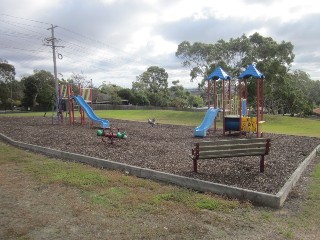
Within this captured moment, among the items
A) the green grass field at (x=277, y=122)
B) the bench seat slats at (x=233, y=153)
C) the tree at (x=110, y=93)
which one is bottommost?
the green grass field at (x=277, y=122)

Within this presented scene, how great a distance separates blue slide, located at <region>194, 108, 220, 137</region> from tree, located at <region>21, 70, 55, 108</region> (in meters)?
50.9

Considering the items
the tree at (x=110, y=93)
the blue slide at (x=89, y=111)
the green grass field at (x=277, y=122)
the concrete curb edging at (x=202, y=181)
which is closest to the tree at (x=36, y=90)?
the tree at (x=110, y=93)

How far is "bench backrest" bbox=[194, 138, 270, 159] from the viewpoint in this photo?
283 inches

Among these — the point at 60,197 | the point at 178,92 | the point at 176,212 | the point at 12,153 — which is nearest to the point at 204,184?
the point at 176,212

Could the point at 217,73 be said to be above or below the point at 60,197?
above

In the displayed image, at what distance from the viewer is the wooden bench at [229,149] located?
7.20 meters

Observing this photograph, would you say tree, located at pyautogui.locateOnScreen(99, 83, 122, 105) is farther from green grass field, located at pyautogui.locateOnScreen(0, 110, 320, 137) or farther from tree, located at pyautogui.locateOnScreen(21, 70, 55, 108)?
green grass field, located at pyautogui.locateOnScreen(0, 110, 320, 137)

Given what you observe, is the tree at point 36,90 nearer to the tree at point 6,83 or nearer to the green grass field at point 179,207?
the tree at point 6,83

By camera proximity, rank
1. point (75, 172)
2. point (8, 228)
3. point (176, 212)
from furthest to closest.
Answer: point (75, 172), point (176, 212), point (8, 228)

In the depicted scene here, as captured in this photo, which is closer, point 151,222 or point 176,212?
point 151,222

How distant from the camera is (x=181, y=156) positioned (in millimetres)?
9688

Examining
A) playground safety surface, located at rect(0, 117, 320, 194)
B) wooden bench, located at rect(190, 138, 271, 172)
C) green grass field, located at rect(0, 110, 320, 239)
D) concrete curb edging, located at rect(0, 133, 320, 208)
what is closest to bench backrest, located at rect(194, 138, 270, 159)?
wooden bench, located at rect(190, 138, 271, 172)

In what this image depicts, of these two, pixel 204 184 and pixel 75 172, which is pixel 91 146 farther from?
pixel 204 184

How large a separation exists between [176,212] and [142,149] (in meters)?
5.78
